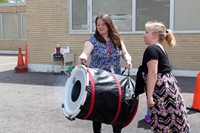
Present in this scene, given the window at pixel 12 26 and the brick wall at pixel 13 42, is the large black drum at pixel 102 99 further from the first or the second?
the window at pixel 12 26

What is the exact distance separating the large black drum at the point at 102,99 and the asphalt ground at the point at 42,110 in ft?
4.90

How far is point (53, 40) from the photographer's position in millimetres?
10898

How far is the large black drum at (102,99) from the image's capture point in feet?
10.1

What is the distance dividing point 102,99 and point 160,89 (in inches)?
24.2

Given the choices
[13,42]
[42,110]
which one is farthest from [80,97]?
[13,42]

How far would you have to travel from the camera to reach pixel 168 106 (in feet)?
10.2

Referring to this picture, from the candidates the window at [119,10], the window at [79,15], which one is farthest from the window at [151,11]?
the window at [79,15]

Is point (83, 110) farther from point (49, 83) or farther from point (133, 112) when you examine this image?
point (49, 83)

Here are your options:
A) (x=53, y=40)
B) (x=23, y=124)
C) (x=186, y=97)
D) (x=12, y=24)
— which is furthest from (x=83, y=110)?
(x=12, y=24)

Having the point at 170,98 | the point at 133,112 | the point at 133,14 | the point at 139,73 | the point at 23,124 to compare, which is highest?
the point at 133,14

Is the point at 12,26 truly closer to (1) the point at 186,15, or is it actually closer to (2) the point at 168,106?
(1) the point at 186,15

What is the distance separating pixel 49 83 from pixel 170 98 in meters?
6.22

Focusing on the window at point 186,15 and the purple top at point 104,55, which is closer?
the purple top at point 104,55

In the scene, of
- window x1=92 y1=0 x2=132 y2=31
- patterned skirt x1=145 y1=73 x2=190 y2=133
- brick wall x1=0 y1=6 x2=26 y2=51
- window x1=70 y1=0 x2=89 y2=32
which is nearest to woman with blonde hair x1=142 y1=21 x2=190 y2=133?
patterned skirt x1=145 y1=73 x2=190 y2=133
